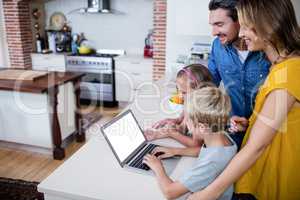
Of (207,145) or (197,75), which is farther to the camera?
(197,75)

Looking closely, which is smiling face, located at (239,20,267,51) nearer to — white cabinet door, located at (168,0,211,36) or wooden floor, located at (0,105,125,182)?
wooden floor, located at (0,105,125,182)

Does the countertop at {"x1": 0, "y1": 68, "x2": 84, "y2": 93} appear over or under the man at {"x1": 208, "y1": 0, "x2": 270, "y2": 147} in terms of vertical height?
under

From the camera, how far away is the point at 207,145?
1250 millimetres

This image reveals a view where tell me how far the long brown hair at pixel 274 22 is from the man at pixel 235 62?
45 centimetres

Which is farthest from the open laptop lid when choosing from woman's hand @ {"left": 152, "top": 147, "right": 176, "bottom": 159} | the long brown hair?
the long brown hair

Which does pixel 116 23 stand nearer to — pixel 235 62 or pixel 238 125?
pixel 235 62

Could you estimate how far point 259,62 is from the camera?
161cm

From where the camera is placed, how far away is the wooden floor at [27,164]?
3098 millimetres

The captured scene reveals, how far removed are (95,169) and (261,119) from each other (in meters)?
0.77

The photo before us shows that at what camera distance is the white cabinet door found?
3.84 metres

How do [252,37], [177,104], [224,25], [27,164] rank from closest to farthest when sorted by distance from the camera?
[252,37], [224,25], [177,104], [27,164]

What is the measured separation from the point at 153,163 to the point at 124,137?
0.86 feet

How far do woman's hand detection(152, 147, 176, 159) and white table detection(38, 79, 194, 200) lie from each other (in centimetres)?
6

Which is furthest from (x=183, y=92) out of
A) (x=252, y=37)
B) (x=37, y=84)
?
(x=37, y=84)
